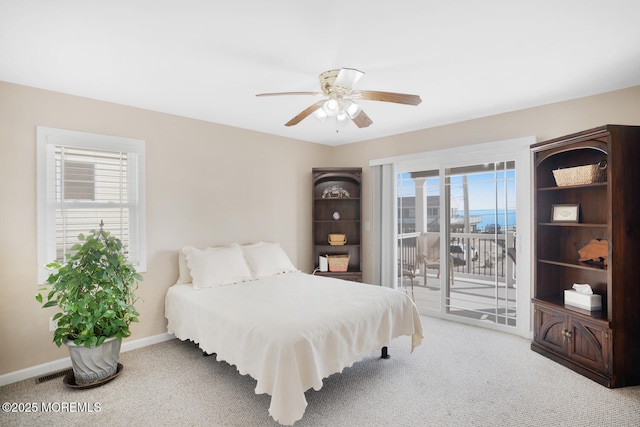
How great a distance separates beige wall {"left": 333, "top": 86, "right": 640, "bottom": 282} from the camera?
121 inches

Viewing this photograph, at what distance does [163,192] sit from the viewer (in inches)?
145

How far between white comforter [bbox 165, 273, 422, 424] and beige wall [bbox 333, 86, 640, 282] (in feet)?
6.69

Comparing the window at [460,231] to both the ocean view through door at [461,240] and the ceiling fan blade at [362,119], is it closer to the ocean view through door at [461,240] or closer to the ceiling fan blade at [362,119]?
the ocean view through door at [461,240]

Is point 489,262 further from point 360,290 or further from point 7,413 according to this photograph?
point 7,413

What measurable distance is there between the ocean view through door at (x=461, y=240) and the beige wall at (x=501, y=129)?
36 cm

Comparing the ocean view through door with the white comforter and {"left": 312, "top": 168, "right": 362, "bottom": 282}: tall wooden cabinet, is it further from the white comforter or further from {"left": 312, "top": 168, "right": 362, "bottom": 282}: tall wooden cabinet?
the white comforter

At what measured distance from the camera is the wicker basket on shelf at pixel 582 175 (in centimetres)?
292

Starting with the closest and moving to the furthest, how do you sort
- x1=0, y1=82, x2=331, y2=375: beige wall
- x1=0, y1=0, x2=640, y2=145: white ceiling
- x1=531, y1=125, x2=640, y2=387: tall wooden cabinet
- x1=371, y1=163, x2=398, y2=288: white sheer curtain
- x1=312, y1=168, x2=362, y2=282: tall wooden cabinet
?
x1=0, y1=0, x2=640, y2=145: white ceiling
x1=531, y1=125, x2=640, y2=387: tall wooden cabinet
x1=0, y1=82, x2=331, y2=375: beige wall
x1=371, y1=163, x2=398, y2=288: white sheer curtain
x1=312, y1=168, x2=362, y2=282: tall wooden cabinet

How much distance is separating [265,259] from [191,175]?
132cm

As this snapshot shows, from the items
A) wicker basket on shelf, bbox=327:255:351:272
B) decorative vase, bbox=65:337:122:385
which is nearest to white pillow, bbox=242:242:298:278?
wicker basket on shelf, bbox=327:255:351:272

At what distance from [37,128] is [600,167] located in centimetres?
496

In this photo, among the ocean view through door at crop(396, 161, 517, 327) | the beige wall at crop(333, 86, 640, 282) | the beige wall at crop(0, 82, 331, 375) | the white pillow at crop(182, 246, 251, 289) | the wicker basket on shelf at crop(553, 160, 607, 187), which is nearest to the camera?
the beige wall at crop(0, 82, 331, 375)

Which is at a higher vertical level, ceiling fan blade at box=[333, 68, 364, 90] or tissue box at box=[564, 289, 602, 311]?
ceiling fan blade at box=[333, 68, 364, 90]

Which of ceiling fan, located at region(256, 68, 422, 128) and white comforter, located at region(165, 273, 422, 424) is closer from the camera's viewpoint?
white comforter, located at region(165, 273, 422, 424)
